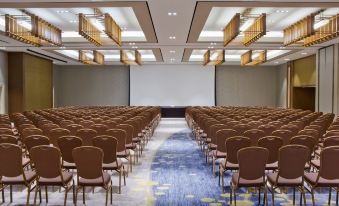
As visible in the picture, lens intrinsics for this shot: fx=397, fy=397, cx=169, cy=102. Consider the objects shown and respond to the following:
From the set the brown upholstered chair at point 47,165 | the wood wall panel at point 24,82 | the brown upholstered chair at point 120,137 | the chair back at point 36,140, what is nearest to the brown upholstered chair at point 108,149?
the chair back at point 36,140

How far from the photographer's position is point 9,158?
5723 millimetres

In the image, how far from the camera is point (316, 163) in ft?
23.2

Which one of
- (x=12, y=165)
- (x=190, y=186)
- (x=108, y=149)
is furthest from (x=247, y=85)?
(x=12, y=165)

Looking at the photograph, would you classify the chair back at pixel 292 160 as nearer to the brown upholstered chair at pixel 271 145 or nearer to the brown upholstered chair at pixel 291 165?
the brown upholstered chair at pixel 291 165

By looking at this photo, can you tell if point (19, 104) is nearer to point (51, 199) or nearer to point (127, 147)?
point (127, 147)

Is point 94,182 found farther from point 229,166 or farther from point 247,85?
point 247,85

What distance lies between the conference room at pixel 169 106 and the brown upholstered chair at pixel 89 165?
2cm

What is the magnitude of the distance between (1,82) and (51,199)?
1778 centimetres

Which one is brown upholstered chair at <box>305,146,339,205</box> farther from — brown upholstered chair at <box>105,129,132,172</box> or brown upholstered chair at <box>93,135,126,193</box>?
brown upholstered chair at <box>105,129,132,172</box>

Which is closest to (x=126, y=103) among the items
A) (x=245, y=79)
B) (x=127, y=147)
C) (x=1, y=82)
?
(x=245, y=79)

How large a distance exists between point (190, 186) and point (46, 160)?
272 cm

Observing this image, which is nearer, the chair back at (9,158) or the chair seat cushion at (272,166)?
the chair back at (9,158)

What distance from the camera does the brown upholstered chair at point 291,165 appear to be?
5.62m

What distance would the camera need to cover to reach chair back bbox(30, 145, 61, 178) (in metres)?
5.63
